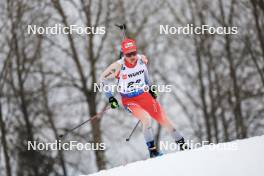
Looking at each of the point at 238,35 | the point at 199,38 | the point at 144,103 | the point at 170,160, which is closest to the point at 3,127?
the point at 199,38

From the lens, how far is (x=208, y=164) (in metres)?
8.01

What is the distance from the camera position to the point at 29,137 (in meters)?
Result: 23.4

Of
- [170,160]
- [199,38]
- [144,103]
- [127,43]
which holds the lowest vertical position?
[170,160]

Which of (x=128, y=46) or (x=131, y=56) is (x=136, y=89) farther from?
(x=128, y=46)

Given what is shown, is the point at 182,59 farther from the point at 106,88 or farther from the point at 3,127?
the point at 106,88

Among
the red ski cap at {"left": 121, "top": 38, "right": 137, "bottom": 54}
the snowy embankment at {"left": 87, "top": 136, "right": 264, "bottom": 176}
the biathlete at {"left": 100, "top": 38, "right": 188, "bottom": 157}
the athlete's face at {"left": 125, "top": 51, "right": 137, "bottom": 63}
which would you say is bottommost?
the snowy embankment at {"left": 87, "top": 136, "right": 264, "bottom": 176}

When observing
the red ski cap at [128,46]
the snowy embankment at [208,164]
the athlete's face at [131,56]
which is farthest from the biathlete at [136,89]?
the snowy embankment at [208,164]

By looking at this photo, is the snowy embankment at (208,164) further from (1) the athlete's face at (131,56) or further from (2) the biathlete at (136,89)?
(1) the athlete's face at (131,56)

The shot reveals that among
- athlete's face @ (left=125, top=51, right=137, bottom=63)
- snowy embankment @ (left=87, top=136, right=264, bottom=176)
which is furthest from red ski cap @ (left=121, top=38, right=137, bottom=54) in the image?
snowy embankment @ (left=87, top=136, right=264, bottom=176)

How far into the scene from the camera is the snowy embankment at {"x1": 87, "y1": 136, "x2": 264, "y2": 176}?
748cm

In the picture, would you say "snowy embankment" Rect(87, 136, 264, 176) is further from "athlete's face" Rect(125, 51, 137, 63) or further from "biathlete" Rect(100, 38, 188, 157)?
"athlete's face" Rect(125, 51, 137, 63)

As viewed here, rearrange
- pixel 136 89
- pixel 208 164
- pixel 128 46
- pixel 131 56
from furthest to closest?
pixel 136 89
pixel 131 56
pixel 128 46
pixel 208 164

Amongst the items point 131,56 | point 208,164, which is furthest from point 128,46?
point 208,164

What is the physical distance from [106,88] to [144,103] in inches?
31.7
